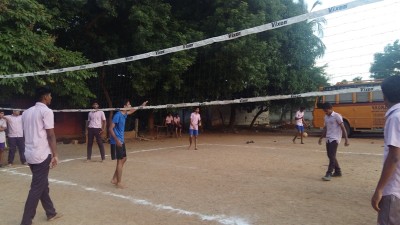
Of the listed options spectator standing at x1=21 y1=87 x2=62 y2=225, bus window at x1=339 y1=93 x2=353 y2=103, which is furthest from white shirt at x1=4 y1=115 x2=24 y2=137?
bus window at x1=339 y1=93 x2=353 y2=103

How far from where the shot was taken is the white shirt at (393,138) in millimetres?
2588

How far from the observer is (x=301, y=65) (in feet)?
69.6

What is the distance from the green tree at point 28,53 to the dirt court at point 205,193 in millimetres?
2591

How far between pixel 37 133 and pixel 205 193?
9.38ft

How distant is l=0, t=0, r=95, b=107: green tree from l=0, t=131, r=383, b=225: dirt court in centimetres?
259

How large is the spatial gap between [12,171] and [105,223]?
5.22m

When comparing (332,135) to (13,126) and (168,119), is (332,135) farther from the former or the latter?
(168,119)

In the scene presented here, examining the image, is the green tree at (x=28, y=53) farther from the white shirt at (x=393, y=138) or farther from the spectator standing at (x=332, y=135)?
the white shirt at (x=393, y=138)

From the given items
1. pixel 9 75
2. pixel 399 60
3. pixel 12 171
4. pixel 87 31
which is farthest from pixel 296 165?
pixel 399 60

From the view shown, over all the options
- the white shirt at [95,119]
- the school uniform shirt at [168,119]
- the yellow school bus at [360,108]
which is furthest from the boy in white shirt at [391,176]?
the school uniform shirt at [168,119]

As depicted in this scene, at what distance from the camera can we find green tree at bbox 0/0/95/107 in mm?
9516

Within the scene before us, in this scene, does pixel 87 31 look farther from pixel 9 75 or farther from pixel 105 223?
pixel 105 223

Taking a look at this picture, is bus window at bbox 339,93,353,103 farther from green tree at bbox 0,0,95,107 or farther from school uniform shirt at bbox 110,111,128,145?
school uniform shirt at bbox 110,111,128,145

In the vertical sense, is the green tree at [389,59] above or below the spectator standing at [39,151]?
above
